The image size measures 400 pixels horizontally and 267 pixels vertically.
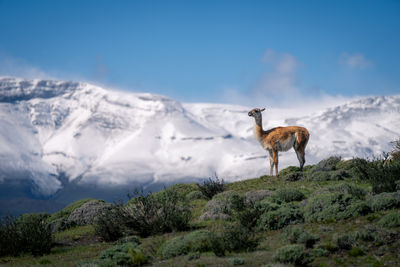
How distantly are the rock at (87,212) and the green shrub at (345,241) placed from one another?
46.1 feet

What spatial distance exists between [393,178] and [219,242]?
28.9 feet

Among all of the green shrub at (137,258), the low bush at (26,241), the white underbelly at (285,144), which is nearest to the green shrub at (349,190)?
the white underbelly at (285,144)

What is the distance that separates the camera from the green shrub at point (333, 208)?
14375mm

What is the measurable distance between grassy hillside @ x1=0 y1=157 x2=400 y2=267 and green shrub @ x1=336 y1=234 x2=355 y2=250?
2cm

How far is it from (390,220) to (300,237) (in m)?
2.56

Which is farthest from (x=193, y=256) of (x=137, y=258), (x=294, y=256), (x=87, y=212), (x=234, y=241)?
(x=87, y=212)

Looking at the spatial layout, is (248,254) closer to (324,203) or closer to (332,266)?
(332,266)

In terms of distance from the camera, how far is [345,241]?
11781mm

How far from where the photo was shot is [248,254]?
1212 centimetres

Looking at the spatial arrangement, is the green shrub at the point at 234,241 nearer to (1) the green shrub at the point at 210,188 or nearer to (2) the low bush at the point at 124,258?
(2) the low bush at the point at 124,258

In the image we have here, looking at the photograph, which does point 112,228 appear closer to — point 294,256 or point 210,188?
point 210,188

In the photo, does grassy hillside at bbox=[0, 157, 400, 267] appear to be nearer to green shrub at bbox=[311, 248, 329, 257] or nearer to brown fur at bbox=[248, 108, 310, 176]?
green shrub at bbox=[311, 248, 329, 257]

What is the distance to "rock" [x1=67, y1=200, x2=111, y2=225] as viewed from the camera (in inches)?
917

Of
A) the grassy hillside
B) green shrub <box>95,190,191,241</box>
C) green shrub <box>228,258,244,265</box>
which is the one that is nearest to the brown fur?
the grassy hillside
